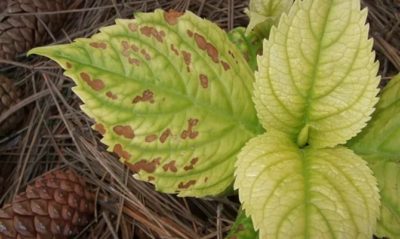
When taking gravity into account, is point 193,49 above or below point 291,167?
above

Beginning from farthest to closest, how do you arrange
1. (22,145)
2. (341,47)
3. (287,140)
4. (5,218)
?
1. (22,145)
2. (5,218)
3. (287,140)
4. (341,47)

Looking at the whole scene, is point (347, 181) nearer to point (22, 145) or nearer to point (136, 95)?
point (136, 95)

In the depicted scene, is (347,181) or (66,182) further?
(66,182)

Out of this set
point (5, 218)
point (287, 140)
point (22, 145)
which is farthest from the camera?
point (22, 145)

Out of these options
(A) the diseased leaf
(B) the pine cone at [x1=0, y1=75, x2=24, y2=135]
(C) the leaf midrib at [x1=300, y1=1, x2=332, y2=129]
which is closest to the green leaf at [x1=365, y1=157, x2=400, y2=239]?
(A) the diseased leaf

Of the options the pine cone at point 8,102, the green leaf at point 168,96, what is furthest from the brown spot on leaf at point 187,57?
the pine cone at point 8,102

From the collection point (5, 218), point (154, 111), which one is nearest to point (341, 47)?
point (154, 111)

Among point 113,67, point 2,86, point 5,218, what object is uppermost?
point 113,67

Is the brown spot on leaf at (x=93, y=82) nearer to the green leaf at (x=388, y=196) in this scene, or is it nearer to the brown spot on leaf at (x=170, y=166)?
the brown spot on leaf at (x=170, y=166)
